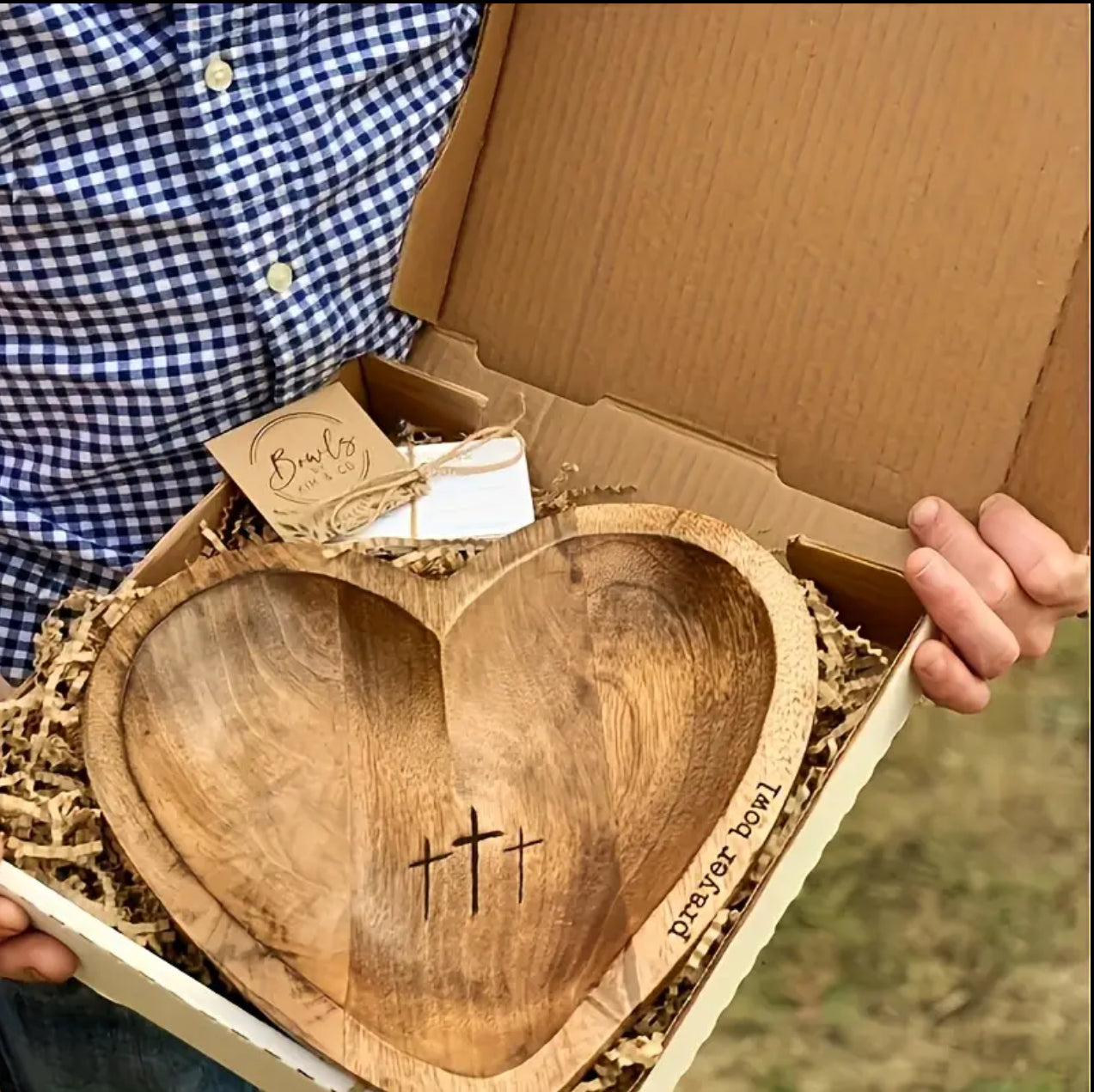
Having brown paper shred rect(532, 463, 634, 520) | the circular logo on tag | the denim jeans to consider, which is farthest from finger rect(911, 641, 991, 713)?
the denim jeans

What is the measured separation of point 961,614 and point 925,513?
7 centimetres

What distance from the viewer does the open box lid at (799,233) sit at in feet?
2.02

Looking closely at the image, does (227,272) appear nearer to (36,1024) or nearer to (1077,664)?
(36,1024)

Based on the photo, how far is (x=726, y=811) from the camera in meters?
0.51

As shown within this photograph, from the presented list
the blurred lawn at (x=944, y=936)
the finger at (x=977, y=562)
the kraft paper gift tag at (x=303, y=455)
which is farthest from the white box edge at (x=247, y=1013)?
the blurred lawn at (x=944, y=936)

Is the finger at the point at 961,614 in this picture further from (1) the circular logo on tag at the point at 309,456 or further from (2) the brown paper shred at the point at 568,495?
(1) the circular logo on tag at the point at 309,456

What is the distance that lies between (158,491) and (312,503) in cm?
10

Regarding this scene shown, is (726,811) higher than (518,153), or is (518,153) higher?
(518,153)

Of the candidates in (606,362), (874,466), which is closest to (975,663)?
(874,466)

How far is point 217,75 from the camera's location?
0.61 m

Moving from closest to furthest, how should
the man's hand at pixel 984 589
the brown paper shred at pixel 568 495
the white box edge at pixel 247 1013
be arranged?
the white box edge at pixel 247 1013 → the man's hand at pixel 984 589 → the brown paper shred at pixel 568 495

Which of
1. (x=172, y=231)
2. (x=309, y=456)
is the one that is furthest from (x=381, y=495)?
(x=172, y=231)

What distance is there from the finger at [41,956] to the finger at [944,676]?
1.27 feet

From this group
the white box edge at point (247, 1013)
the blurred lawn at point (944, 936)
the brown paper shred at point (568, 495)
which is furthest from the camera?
the blurred lawn at point (944, 936)
